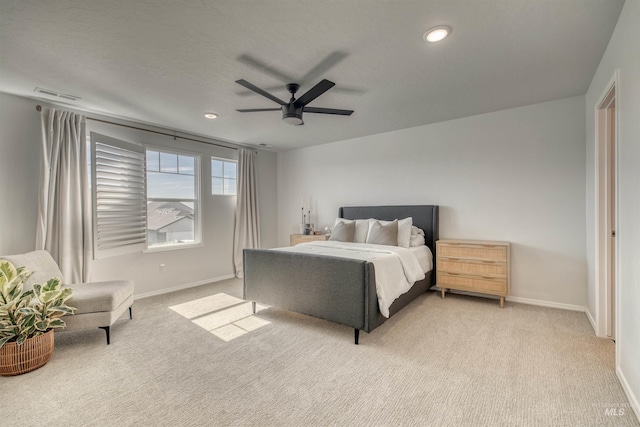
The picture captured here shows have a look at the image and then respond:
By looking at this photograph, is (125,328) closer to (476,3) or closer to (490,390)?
(490,390)

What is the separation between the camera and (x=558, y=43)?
227 cm

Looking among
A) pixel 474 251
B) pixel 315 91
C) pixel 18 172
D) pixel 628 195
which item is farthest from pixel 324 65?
pixel 18 172

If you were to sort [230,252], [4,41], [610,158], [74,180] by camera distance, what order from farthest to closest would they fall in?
[230,252]
[74,180]
[610,158]
[4,41]

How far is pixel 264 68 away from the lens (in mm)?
2611

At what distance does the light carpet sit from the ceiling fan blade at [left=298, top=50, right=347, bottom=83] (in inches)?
99.2

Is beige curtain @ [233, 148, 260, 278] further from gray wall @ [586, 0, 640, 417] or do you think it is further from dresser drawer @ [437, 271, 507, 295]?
gray wall @ [586, 0, 640, 417]

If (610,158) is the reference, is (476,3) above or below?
above

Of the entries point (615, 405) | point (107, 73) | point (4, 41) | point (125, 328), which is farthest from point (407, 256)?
point (4, 41)

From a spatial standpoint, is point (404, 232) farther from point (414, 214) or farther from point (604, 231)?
point (604, 231)

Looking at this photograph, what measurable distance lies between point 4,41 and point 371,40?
2.73 m

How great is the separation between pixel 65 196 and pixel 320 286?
3125mm

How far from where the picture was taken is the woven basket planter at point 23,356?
216 cm

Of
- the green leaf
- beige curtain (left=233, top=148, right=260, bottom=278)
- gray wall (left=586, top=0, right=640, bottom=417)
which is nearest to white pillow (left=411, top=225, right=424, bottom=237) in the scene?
gray wall (left=586, top=0, right=640, bottom=417)

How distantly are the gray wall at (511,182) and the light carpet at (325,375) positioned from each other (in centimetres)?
68
